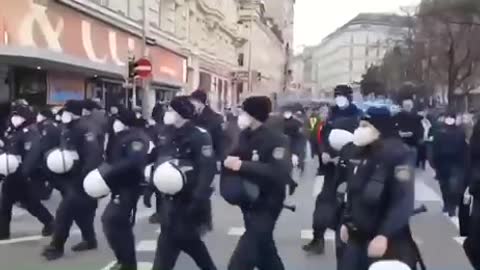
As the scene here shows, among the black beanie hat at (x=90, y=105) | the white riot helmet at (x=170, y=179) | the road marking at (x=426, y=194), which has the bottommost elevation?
the road marking at (x=426, y=194)

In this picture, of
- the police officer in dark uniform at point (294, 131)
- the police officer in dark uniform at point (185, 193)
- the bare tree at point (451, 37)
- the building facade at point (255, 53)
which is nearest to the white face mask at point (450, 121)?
the police officer in dark uniform at point (294, 131)

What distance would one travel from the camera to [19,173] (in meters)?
11.8

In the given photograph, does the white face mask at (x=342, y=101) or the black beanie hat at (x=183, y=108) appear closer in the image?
the black beanie hat at (x=183, y=108)

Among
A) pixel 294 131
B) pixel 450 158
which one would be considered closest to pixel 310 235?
pixel 450 158

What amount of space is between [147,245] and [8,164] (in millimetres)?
2074

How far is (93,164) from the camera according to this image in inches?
416

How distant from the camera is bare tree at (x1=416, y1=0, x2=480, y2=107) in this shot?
46.9 metres

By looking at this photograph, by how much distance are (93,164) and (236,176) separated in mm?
3401

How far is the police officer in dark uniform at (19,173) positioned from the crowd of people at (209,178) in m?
0.02

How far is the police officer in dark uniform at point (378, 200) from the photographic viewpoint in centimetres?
631

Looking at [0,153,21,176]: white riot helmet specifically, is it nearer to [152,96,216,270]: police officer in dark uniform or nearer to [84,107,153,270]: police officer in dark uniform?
[84,107,153,270]: police officer in dark uniform

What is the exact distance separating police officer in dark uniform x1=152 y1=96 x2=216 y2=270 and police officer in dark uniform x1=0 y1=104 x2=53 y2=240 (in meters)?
3.58

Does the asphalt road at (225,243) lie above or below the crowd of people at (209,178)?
below

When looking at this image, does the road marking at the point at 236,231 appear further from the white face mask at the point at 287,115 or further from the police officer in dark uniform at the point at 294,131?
the white face mask at the point at 287,115
